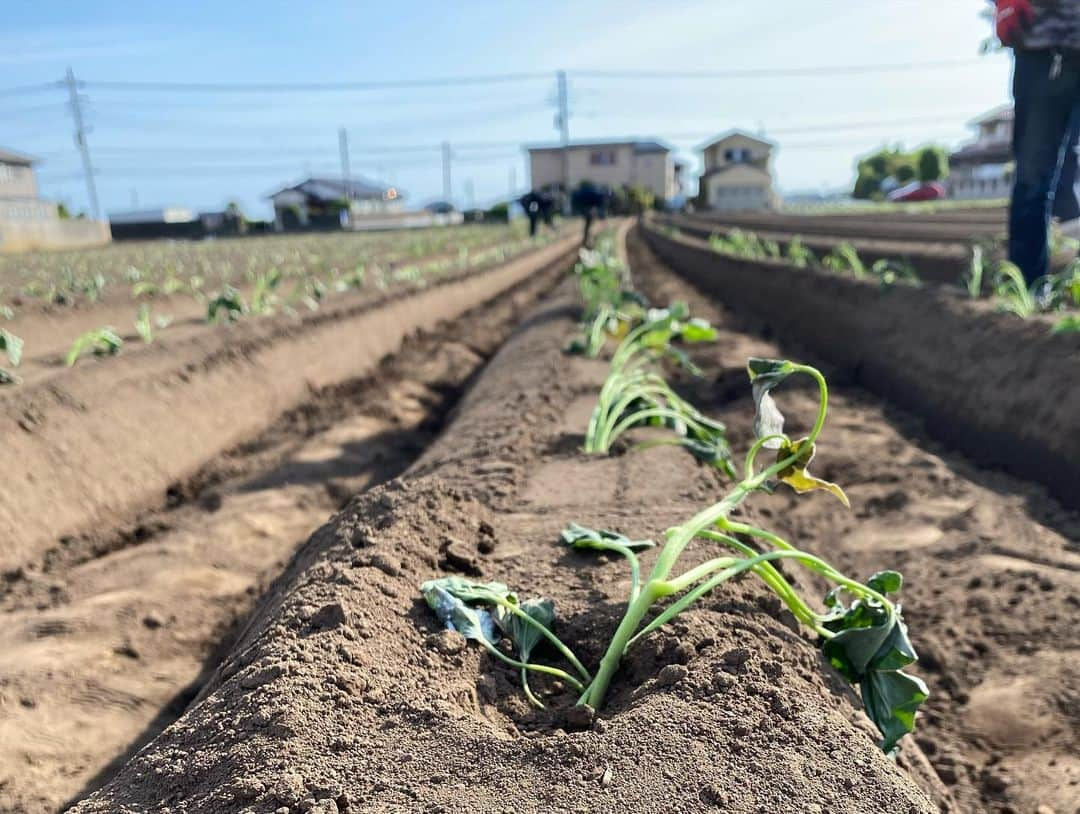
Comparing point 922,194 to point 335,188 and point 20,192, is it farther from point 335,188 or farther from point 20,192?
point 20,192

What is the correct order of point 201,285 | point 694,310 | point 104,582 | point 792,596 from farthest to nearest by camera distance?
point 201,285
point 694,310
point 104,582
point 792,596

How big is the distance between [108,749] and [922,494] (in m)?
3.34

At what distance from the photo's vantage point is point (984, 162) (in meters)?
46.7

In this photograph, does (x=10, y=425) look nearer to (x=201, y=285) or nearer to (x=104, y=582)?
(x=104, y=582)

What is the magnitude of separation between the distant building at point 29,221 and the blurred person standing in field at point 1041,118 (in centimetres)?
3389

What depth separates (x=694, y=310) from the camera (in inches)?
395

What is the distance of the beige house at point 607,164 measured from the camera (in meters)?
64.2

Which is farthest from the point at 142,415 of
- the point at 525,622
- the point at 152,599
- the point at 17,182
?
the point at 17,182

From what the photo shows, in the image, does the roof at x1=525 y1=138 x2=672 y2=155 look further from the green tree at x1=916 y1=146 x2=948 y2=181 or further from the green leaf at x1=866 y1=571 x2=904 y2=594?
the green leaf at x1=866 y1=571 x2=904 y2=594

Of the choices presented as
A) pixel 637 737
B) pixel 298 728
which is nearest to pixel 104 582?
pixel 298 728

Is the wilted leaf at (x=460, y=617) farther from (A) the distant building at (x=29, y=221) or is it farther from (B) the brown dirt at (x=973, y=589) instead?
(A) the distant building at (x=29, y=221)

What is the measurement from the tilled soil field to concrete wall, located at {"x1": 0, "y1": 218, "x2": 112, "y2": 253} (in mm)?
33120

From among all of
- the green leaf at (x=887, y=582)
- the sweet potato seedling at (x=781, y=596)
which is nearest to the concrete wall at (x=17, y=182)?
the sweet potato seedling at (x=781, y=596)

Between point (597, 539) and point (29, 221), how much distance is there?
39.7 metres
